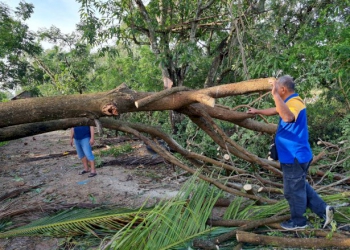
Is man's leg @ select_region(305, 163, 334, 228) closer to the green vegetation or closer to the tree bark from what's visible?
the green vegetation

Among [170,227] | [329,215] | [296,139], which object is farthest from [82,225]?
[329,215]

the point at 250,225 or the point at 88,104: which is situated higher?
the point at 88,104

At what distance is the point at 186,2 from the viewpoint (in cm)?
743

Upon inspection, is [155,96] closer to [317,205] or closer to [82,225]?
[82,225]

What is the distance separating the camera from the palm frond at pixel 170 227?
1.84m

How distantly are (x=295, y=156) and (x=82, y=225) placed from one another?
2.16 metres

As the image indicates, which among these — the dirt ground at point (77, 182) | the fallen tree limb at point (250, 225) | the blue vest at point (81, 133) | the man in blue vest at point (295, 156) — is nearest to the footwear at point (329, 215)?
the man in blue vest at point (295, 156)

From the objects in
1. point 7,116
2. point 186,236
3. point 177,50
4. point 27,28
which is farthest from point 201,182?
point 27,28

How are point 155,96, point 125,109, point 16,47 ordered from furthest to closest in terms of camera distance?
point 16,47 < point 125,109 < point 155,96

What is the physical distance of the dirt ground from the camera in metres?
4.08

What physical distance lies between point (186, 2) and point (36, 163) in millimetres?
5885

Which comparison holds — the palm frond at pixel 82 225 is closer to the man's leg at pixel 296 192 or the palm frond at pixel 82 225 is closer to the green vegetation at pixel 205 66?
the green vegetation at pixel 205 66

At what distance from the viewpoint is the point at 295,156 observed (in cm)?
257

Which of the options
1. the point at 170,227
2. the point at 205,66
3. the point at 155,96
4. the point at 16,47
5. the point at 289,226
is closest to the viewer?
the point at 170,227
